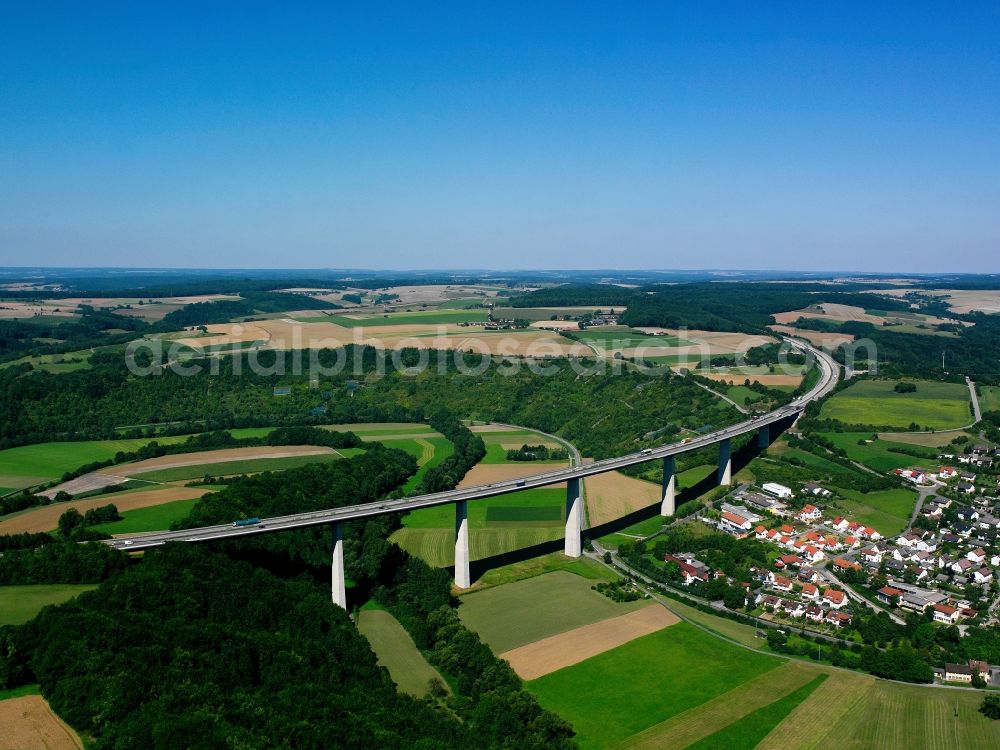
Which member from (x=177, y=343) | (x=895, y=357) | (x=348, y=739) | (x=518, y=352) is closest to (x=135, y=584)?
(x=348, y=739)

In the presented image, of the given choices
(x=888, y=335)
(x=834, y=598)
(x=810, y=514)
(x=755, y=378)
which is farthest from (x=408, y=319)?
(x=834, y=598)

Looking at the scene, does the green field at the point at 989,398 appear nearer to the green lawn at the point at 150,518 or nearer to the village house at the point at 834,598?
the village house at the point at 834,598

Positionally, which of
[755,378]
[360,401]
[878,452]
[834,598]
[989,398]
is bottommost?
[834,598]

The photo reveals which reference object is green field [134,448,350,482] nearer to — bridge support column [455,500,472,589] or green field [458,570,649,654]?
bridge support column [455,500,472,589]

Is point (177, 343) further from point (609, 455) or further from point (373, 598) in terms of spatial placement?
point (373, 598)

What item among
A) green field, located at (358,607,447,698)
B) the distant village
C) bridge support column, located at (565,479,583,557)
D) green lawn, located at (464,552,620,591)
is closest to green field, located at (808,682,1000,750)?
the distant village

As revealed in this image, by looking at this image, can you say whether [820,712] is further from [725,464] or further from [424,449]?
[424,449]
